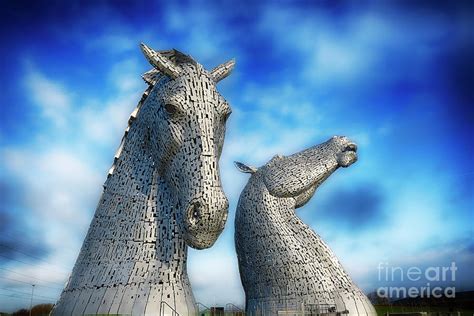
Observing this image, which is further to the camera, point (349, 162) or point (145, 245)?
point (349, 162)

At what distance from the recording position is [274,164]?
12836mm

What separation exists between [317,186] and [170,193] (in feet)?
24.8

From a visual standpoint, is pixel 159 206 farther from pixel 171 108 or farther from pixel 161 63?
pixel 161 63

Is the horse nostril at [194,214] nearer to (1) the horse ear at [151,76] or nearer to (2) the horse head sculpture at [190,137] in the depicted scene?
(2) the horse head sculpture at [190,137]

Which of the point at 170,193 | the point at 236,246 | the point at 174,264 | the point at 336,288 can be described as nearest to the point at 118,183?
the point at 170,193

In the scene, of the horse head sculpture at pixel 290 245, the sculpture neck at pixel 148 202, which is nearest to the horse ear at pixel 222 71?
the sculpture neck at pixel 148 202

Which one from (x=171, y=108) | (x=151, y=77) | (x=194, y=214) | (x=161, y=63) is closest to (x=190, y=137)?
(x=171, y=108)

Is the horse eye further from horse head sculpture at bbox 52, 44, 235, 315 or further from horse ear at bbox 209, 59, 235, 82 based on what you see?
horse ear at bbox 209, 59, 235, 82

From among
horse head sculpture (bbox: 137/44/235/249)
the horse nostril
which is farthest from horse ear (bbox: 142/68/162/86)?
the horse nostril

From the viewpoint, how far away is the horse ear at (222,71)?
6777 millimetres

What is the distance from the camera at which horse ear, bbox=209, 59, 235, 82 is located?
22.2 feet

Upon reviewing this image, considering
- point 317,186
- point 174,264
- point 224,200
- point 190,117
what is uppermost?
point 317,186

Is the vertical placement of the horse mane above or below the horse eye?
above

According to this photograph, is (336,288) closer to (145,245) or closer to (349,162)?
(349,162)
